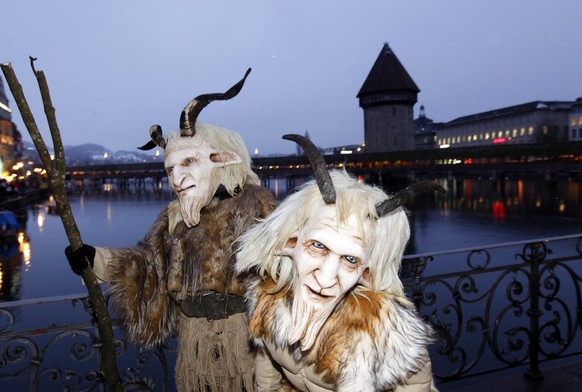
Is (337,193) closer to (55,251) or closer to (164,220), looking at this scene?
(164,220)

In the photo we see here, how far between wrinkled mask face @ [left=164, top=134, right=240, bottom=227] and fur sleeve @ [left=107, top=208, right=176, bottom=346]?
0.24 m

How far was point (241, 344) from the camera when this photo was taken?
2.00 metres

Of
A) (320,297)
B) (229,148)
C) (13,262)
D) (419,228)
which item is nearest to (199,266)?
(229,148)

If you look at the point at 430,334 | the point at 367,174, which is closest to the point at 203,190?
the point at 430,334

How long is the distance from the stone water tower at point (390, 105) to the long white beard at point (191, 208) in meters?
48.1

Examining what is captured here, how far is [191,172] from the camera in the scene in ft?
6.18

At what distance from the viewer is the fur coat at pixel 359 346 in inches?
52.4

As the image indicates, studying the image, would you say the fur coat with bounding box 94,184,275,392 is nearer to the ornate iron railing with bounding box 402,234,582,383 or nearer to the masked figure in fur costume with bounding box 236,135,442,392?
the masked figure in fur costume with bounding box 236,135,442,392

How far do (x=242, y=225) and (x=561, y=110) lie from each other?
273 ft

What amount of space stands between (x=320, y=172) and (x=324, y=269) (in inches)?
12.5

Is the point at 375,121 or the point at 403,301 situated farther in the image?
the point at 375,121

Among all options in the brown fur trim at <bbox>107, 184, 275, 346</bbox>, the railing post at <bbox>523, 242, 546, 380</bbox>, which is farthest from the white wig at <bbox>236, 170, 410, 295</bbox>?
the railing post at <bbox>523, 242, 546, 380</bbox>

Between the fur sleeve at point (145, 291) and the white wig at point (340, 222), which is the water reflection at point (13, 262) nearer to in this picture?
the fur sleeve at point (145, 291)

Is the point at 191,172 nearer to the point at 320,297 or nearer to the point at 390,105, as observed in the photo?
the point at 320,297
